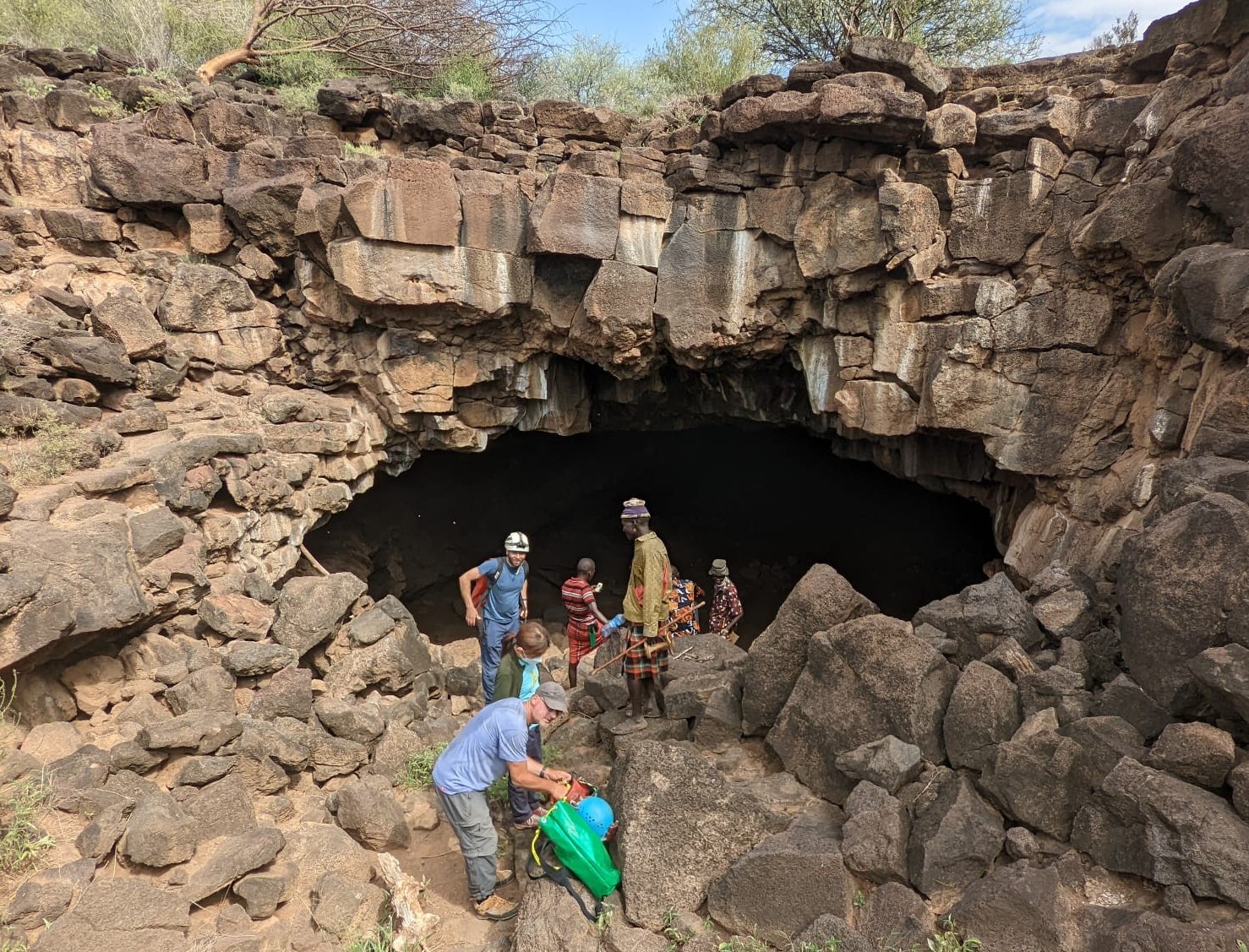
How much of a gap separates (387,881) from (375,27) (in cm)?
1192

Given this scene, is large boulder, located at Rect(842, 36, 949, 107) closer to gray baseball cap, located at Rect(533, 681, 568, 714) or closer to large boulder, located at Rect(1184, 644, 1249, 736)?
large boulder, located at Rect(1184, 644, 1249, 736)

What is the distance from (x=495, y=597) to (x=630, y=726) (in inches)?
55.2

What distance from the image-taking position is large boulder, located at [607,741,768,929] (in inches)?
140

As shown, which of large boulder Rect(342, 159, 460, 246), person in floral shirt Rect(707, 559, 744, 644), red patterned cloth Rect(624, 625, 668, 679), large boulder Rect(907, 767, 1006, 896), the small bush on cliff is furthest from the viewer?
large boulder Rect(342, 159, 460, 246)

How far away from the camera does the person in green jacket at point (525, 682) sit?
159 inches

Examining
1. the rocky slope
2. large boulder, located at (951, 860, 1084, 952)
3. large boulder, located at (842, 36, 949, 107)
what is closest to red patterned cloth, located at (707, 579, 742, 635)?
the rocky slope

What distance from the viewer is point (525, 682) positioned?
13.5ft

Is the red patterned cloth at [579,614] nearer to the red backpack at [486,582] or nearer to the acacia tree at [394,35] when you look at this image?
the red backpack at [486,582]

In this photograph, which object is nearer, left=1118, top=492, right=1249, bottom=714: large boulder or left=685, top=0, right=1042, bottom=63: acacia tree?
left=1118, top=492, right=1249, bottom=714: large boulder

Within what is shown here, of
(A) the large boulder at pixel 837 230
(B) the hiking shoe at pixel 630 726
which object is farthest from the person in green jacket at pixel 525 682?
(A) the large boulder at pixel 837 230

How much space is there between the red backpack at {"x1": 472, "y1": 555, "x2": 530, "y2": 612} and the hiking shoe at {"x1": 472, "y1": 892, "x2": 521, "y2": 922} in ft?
7.17

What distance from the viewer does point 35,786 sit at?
3871 millimetres


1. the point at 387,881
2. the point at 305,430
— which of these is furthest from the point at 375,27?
the point at 387,881

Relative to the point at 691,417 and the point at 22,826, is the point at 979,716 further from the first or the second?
the point at 691,417
